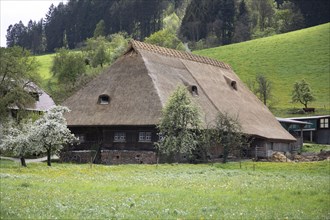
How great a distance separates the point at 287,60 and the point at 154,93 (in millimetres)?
70447

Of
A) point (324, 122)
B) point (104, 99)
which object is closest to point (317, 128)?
point (324, 122)

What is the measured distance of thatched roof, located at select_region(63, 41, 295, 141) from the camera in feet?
169

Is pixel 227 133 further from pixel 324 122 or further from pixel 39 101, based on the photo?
pixel 324 122

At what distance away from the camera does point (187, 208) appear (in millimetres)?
17672

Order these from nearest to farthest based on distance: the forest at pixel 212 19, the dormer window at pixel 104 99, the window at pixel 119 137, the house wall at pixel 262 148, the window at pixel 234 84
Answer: the window at pixel 119 137
the dormer window at pixel 104 99
the house wall at pixel 262 148
the window at pixel 234 84
the forest at pixel 212 19

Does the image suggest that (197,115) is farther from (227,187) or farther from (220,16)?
(220,16)

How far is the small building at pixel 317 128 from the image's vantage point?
278 ft

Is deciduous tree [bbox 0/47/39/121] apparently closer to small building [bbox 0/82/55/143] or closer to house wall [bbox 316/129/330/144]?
small building [bbox 0/82/55/143]

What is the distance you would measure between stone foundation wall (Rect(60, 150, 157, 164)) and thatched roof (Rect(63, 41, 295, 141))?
354cm

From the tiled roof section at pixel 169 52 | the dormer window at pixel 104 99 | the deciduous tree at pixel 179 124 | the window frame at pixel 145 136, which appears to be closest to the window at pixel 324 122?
the tiled roof section at pixel 169 52

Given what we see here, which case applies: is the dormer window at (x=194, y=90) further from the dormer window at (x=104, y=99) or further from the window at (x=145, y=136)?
the dormer window at (x=104, y=99)

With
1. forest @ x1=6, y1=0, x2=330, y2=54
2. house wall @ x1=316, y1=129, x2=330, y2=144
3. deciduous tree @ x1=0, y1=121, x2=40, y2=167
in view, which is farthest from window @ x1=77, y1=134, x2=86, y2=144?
forest @ x1=6, y1=0, x2=330, y2=54

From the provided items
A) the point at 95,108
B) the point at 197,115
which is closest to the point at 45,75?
the point at 95,108

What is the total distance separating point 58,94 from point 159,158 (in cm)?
4499
